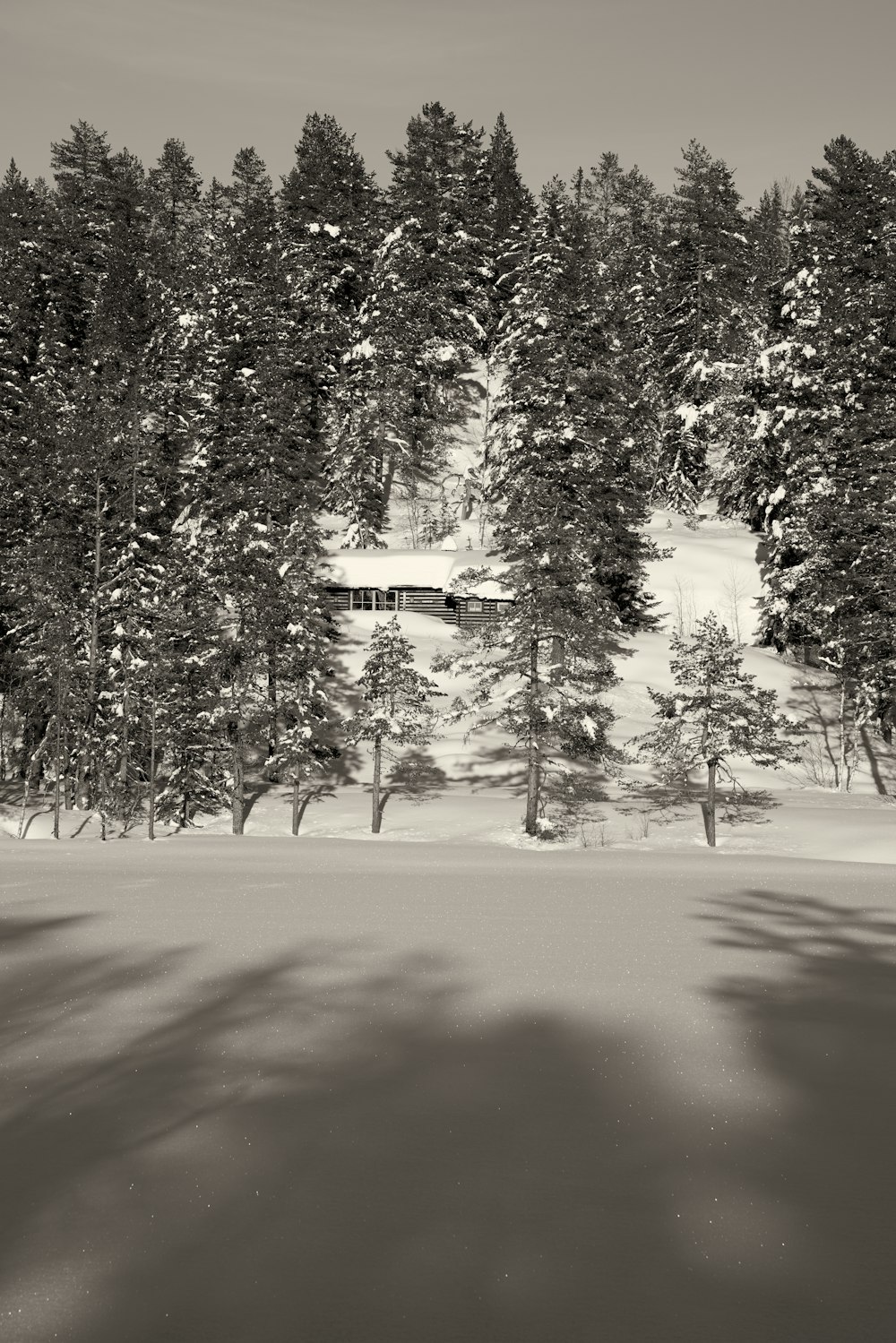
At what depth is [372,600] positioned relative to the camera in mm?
53031

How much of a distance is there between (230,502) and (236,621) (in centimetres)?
1005

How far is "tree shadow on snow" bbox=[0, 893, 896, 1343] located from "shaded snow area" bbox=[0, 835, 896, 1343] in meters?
0.02

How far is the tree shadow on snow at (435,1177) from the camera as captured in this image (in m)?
3.88

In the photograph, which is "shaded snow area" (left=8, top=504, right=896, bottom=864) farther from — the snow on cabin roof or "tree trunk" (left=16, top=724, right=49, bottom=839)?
"tree trunk" (left=16, top=724, right=49, bottom=839)

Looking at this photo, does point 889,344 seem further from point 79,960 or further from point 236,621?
point 79,960

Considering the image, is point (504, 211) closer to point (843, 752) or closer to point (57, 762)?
point (843, 752)

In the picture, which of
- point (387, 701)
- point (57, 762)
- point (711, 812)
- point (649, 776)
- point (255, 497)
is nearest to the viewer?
point (711, 812)

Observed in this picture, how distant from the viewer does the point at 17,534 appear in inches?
1547

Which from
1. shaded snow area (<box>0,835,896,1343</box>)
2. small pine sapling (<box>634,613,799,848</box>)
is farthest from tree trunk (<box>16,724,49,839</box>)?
shaded snow area (<box>0,835,896,1343</box>)

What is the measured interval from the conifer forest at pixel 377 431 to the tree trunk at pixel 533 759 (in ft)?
0.50

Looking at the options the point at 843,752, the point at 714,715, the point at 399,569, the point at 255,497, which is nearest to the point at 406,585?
the point at 399,569

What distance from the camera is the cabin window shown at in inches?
2094

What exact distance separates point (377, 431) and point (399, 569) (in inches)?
363

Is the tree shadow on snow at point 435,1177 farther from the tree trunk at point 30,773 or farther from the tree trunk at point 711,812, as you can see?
the tree trunk at point 30,773
